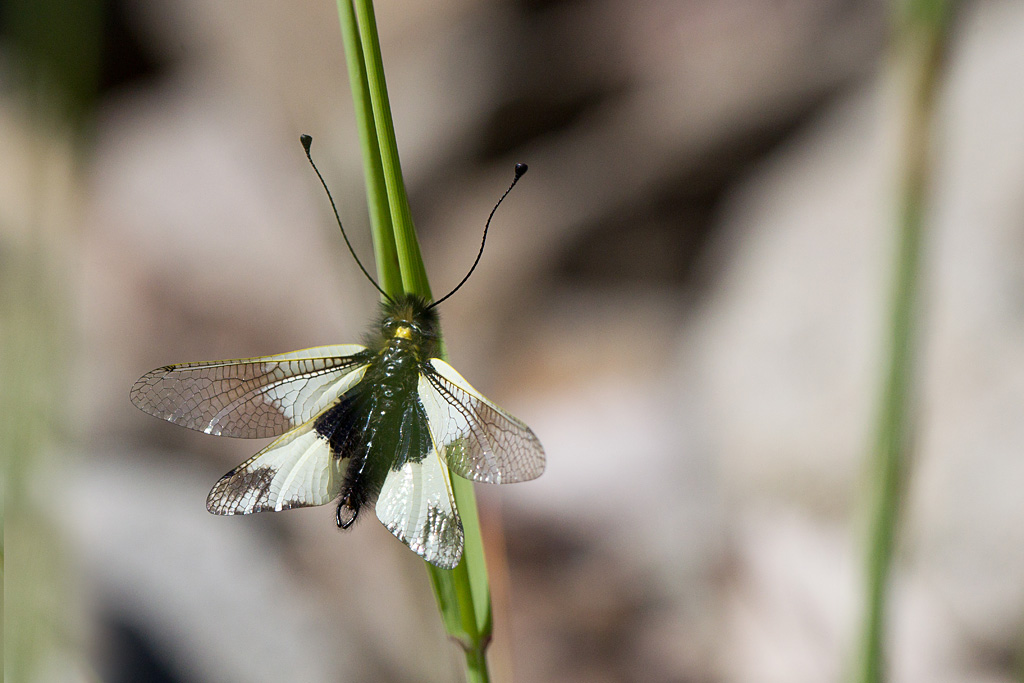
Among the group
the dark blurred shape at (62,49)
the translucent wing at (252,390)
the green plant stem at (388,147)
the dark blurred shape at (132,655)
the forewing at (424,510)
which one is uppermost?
the dark blurred shape at (62,49)

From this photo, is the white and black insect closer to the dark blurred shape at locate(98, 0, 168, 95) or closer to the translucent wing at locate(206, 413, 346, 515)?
the translucent wing at locate(206, 413, 346, 515)

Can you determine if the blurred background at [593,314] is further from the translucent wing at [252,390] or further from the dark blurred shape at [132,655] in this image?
the translucent wing at [252,390]

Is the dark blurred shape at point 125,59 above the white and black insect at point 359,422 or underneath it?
above

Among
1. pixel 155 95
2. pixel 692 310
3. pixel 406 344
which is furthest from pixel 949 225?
pixel 155 95

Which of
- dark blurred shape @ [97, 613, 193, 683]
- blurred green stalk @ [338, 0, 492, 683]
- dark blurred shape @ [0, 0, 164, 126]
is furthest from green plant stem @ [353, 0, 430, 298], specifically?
dark blurred shape @ [97, 613, 193, 683]

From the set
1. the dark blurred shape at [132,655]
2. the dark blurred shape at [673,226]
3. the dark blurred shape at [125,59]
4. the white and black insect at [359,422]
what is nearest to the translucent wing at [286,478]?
the white and black insect at [359,422]

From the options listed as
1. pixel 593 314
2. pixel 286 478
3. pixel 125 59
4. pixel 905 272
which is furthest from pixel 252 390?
pixel 125 59
